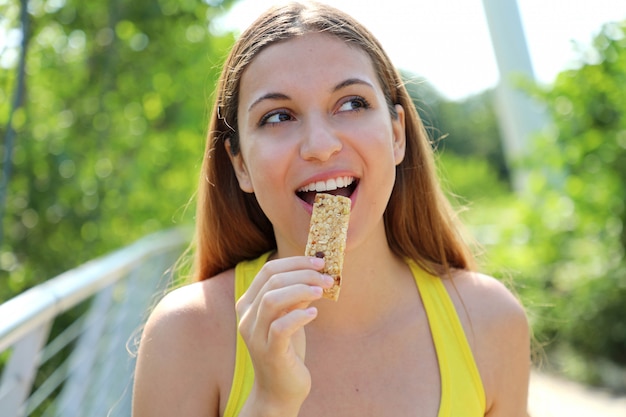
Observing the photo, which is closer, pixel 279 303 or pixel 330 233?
pixel 279 303

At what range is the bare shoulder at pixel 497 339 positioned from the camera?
2.07 metres

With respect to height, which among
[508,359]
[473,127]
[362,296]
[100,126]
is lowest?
[473,127]

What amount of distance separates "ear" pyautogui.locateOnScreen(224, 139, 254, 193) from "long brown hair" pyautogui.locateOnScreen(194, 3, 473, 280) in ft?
0.09

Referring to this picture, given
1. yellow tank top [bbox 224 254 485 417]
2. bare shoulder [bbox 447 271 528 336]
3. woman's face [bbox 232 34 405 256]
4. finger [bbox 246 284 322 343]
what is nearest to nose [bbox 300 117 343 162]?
woman's face [bbox 232 34 405 256]

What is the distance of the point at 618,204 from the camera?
18.1 feet

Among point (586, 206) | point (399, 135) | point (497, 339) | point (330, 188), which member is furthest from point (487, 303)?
point (586, 206)

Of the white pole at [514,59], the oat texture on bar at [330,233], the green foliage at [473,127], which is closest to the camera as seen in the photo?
the oat texture on bar at [330,233]

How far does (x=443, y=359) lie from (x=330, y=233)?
601mm

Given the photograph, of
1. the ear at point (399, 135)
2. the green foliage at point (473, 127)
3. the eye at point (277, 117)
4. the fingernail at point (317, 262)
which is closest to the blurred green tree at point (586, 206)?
the ear at point (399, 135)

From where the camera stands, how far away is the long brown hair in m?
2.17

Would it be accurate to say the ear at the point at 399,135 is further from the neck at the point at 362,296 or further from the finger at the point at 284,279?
the finger at the point at 284,279

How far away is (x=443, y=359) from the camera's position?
6.62 feet

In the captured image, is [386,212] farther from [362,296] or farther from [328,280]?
[328,280]

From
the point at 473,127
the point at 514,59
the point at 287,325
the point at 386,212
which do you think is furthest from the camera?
the point at 473,127
